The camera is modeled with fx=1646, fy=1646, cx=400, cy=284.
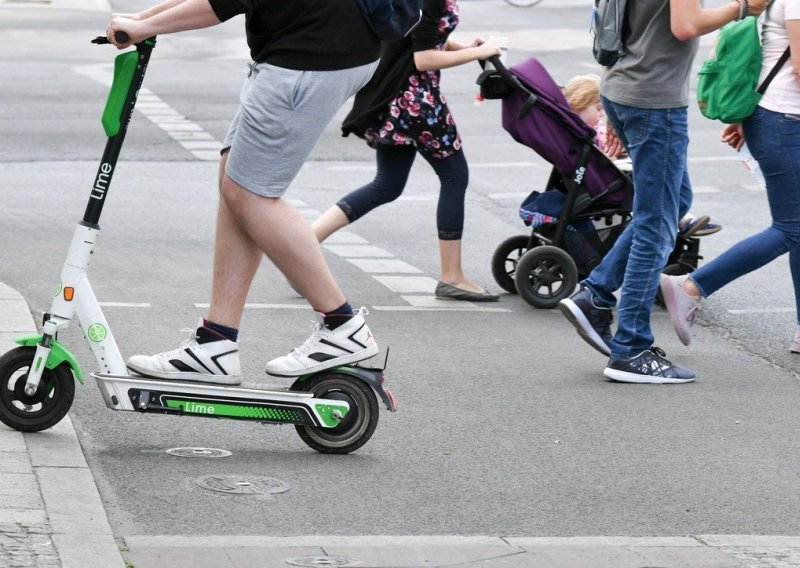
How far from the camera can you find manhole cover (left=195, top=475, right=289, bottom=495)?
525 cm

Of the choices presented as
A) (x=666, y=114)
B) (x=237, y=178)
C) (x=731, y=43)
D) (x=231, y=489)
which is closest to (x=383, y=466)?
(x=231, y=489)

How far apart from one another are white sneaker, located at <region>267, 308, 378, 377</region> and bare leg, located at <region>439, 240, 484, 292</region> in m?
3.01

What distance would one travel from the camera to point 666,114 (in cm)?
675

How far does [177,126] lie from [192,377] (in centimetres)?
993

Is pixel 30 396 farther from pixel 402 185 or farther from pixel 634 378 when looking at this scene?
pixel 402 185

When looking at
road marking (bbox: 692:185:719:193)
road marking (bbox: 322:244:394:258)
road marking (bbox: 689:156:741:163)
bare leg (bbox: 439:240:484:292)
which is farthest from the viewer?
road marking (bbox: 689:156:741:163)

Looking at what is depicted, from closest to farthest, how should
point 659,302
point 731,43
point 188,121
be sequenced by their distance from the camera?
point 731,43
point 659,302
point 188,121

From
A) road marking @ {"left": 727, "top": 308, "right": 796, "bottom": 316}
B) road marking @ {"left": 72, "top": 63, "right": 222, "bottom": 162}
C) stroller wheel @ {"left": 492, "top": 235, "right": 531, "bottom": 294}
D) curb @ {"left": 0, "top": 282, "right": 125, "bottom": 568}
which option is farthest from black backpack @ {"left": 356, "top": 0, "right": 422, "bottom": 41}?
road marking @ {"left": 72, "top": 63, "right": 222, "bottom": 162}

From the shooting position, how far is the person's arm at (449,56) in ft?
26.7

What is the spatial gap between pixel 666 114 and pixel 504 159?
7371 millimetres

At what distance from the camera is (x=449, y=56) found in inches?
321

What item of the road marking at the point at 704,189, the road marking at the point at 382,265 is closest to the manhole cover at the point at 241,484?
the road marking at the point at 382,265

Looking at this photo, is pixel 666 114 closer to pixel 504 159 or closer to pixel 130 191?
pixel 130 191

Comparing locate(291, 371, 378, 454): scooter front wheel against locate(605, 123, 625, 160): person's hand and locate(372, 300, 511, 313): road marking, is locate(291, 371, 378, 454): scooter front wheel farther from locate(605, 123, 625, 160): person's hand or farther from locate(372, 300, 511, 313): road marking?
locate(605, 123, 625, 160): person's hand
